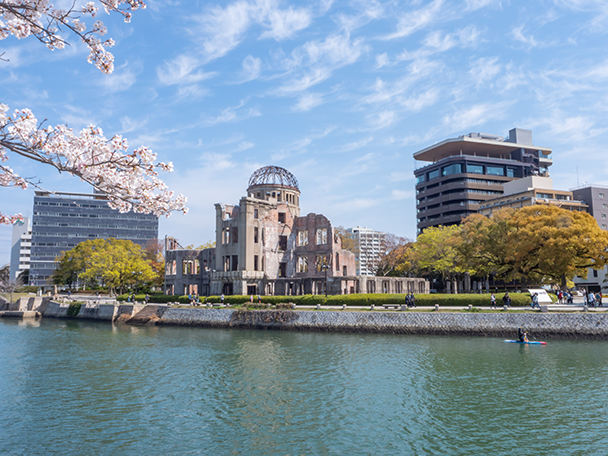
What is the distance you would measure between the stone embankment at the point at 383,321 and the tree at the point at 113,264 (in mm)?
22498

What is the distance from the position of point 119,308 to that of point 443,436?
187 feet

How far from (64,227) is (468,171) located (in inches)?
4971

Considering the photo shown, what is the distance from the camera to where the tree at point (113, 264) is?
84250 millimetres

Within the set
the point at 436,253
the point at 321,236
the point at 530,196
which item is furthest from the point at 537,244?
the point at 530,196

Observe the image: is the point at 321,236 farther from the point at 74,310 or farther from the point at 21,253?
the point at 21,253

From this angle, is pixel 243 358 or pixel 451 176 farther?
pixel 451 176

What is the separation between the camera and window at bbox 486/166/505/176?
124500mm

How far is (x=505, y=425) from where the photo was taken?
1811 centimetres

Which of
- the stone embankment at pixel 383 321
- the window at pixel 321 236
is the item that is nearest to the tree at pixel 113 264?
the stone embankment at pixel 383 321

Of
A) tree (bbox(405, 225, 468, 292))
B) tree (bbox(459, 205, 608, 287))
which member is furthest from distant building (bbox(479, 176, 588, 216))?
tree (bbox(459, 205, 608, 287))

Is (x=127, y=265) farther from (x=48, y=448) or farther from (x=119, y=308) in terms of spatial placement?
(x=48, y=448)

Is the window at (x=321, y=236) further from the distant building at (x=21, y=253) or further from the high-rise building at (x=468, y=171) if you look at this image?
the distant building at (x=21, y=253)

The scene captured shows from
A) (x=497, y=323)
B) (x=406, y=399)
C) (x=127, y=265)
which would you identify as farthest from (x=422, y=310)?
(x=127, y=265)

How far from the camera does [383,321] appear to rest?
147 feet
